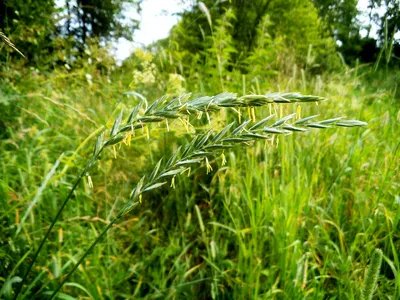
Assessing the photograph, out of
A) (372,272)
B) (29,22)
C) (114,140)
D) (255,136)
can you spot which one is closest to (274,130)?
(255,136)

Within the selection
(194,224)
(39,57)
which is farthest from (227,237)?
(39,57)

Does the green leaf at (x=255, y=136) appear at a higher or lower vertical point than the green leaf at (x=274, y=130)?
lower

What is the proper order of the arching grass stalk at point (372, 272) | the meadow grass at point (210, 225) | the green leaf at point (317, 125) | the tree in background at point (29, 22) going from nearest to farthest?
the green leaf at point (317, 125) → the arching grass stalk at point (372, 272) → the meadow grass at point (210, 225) → the tree in background at point (29, 22)

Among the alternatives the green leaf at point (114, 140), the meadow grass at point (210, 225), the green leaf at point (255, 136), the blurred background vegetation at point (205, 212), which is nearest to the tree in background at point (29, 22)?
the blurred background vegetation at point (205, 212)

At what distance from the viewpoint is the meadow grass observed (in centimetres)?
140

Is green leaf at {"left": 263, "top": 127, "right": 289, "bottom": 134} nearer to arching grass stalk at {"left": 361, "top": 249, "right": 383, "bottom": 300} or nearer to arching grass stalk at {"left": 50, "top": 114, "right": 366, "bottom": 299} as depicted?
arching grass stalk at {"left": 50, "top": 114, "right": 366, "bottom": 299}

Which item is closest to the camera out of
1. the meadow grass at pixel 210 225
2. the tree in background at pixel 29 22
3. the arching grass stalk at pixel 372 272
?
the arching grass stalk at pixel 372 272

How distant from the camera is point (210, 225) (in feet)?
6.01

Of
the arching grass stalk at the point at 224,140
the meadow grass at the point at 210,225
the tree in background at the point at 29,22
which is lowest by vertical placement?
the meadow grass at the point at 210,225

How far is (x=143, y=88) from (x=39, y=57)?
958 mm

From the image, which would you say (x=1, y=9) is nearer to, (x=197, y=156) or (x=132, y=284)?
(x=132, y=284)

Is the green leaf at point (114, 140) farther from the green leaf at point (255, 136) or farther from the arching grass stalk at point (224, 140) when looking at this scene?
the green leaf at point (255, 136)

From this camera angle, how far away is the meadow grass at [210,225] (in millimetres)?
1399

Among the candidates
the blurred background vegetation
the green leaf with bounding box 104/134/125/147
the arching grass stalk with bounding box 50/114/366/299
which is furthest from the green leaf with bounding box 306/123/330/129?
the blurred background vegetation
